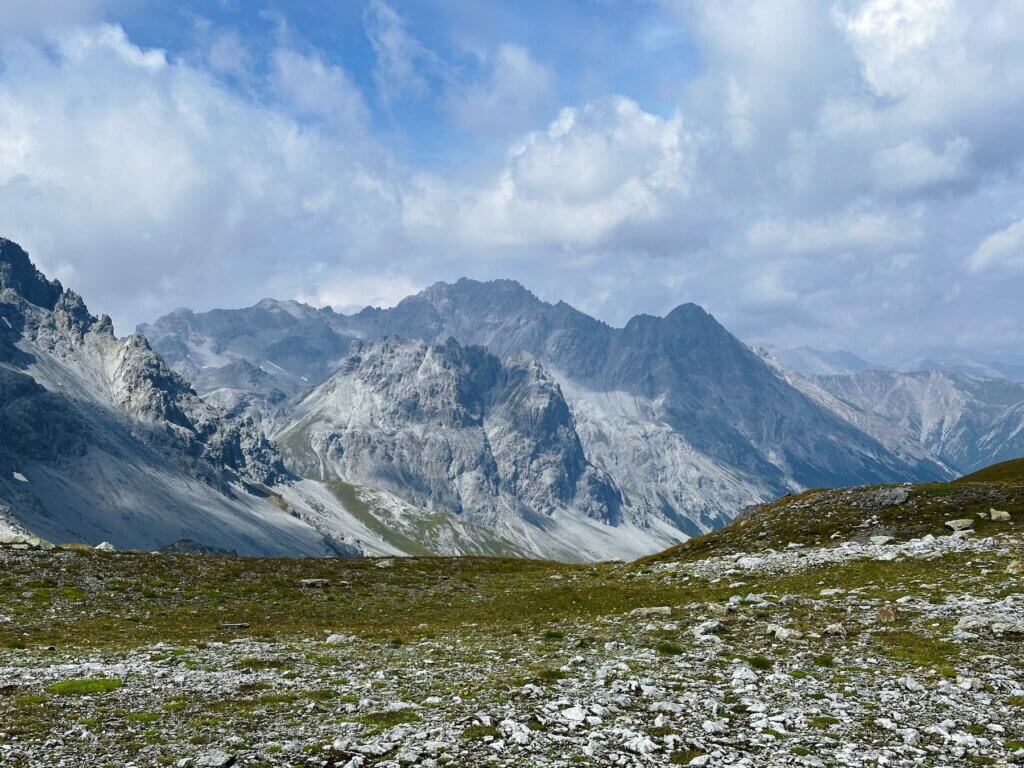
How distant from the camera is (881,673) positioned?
20906 millimetres

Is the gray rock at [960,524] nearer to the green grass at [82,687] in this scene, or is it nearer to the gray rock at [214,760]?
Result: the gray rock at [214,760]

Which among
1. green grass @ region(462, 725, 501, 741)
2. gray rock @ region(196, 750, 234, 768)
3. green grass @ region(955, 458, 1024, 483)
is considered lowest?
gray rock @ region(196, 750, 234, 768)

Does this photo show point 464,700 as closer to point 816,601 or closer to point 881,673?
point 881,673

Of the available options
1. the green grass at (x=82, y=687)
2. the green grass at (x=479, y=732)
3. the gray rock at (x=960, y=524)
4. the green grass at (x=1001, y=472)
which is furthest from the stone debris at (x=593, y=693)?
the green grass at (x=1001, y=472)

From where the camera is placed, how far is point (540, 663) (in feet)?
78.8

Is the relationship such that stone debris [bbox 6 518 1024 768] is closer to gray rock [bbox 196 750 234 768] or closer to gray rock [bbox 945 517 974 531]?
gray rock [bbox 196 750 234 768]

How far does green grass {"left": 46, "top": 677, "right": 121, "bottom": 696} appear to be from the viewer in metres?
20.0

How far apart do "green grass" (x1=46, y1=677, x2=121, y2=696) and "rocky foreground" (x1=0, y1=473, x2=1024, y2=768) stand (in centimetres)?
7

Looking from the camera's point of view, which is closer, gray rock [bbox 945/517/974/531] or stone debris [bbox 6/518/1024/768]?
stone debris [bbox 6/518/1024/768]

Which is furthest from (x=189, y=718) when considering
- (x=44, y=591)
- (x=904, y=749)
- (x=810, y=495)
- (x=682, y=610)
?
(x=810, y=495)

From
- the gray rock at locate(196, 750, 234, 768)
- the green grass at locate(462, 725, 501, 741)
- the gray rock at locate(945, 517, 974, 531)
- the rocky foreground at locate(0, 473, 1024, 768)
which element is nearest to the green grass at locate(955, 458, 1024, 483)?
the gray rock at locate(945, 517, 974, 531)

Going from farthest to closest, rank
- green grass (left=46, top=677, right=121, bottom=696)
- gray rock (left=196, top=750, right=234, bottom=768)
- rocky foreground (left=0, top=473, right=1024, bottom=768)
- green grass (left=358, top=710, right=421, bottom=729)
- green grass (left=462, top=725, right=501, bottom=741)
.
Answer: green grass (left=46, top=677, right=121, bottom=696) < green grass (left=358, top=710, right=421, bottom=729) < green grass (left=462, top=725, right=501, bottom=741) < rocky foreground (left=0, top=473, right=1024, bottom=768) < gray rock (left=196, top=750, right=234, bottom=768)

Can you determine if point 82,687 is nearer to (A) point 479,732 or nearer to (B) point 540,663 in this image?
(A) point 479,732

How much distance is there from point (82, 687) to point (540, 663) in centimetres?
1402
